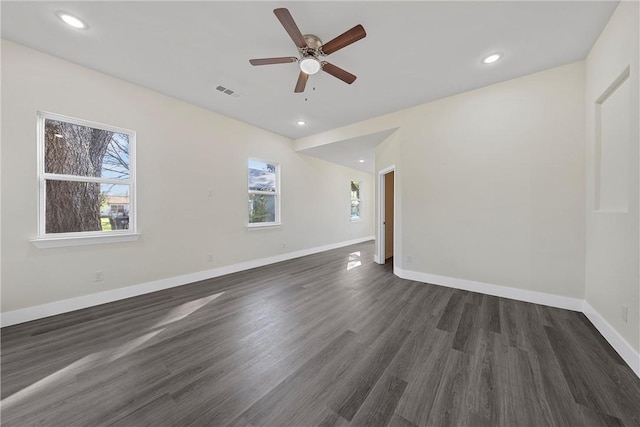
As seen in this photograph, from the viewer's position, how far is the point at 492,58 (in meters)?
2.51

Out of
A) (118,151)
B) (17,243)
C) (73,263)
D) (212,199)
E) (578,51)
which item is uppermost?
(578,51)

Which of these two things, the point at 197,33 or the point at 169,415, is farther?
the point at 197,33

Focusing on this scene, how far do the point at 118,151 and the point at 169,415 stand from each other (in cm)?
325

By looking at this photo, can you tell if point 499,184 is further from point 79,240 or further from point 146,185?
point 79,240

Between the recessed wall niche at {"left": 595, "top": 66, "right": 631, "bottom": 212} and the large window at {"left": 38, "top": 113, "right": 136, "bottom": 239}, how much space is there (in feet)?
17.6

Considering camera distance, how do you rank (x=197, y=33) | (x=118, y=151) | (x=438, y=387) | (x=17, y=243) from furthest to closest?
(x=118, y=151)
(x=17, y=243)
(x=197, y=33)
(x=438, y=387)

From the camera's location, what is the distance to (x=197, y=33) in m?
2.18

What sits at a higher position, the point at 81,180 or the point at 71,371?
the point at 81,180

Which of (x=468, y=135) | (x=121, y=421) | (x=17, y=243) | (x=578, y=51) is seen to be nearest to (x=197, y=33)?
(x=17, y=243)

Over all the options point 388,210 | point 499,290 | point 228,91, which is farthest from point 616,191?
point 228,91

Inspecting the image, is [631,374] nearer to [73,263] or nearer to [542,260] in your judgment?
[542,260]

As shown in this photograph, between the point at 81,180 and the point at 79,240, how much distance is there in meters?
0.73

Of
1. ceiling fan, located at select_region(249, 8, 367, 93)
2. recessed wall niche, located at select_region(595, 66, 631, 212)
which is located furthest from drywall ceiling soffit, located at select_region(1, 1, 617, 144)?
recessed wall niche, located at select_region(595, 66, 631, 212)

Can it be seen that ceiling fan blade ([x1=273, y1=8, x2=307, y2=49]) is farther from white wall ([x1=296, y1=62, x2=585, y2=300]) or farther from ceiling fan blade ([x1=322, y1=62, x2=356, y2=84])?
white wall ([x1=296, y1=62, x2=585, y2=300])
